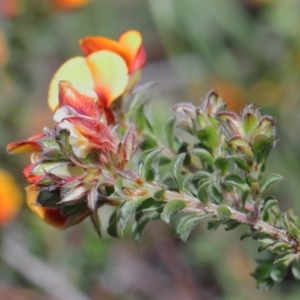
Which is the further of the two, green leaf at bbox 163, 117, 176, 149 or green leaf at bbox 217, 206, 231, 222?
green leaf at bbox 163, 117, 176, 149

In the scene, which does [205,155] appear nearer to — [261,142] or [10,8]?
[261,142]

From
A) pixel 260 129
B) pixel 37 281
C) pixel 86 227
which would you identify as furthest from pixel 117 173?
pixel 86 227

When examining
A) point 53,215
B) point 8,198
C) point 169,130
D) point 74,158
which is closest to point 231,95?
point 8,198

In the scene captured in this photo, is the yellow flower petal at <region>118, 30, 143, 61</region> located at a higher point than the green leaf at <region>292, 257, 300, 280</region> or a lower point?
higher

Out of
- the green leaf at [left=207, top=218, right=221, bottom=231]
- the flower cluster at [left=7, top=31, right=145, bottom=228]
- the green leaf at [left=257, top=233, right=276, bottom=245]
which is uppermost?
the flower cluster at [left=7, top=31, right=145, bottom=228]

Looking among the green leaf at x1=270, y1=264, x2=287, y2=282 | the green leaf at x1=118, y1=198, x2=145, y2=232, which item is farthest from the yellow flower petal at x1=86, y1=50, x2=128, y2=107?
the green leaf at x1=270, y1=264, x2=287, y2=282

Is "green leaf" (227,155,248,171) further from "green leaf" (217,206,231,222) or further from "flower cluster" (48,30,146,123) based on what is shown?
"flower cluster" (48,30,146,123)

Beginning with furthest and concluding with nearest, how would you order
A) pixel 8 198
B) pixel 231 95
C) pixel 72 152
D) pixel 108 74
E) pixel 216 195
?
pixel 231 95
pixel 8 198
pixel 108 74
pixel 216 195
pixel 72 152
